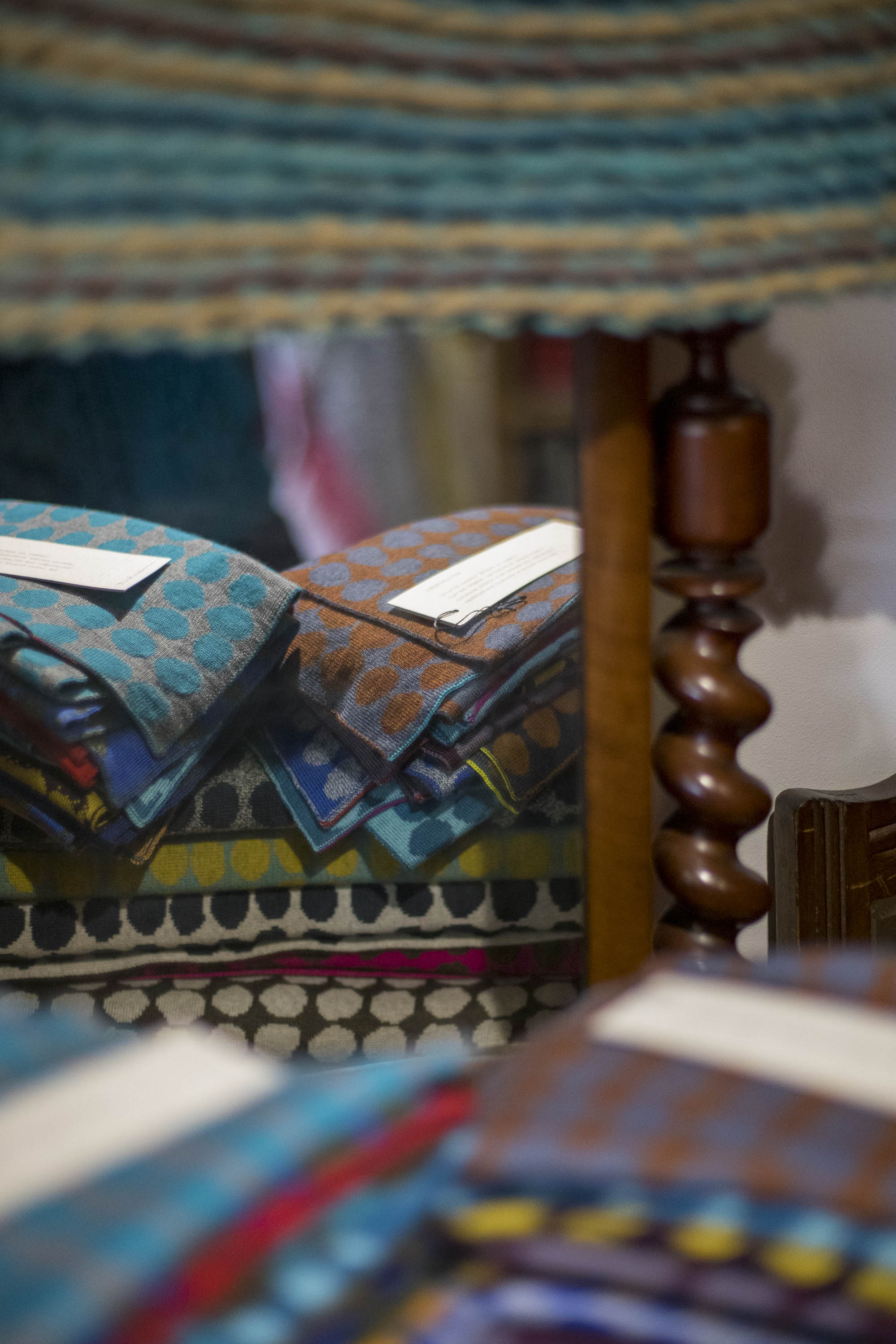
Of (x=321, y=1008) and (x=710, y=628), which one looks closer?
(x=710, y=628)

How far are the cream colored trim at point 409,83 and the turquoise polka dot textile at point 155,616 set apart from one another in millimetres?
350

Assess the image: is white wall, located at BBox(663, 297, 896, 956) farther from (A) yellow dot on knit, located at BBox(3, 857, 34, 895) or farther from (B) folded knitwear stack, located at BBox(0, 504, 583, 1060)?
(A) yellow dot on knit, located at BBox(3, 857, 34, 895)

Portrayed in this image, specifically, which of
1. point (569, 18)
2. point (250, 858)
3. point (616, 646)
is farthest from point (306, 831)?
point (569, 18)

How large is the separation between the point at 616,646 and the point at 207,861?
36cm

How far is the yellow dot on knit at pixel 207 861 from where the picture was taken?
74cm

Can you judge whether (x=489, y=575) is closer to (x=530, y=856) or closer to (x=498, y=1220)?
(x=530, y=856)

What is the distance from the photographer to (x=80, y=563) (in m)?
0.71

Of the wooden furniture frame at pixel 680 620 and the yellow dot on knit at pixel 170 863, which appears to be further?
the yellow dot on knit at pixel 170 863

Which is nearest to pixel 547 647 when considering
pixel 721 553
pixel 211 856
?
pixel 721 553

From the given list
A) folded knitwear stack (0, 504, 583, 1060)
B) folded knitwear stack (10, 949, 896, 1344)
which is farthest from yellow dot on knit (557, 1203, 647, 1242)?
folded knitwear stack (0, 504, 583, 1060)

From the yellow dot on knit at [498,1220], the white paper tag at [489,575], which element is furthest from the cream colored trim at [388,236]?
the yellow dot on knit at [498,1220]

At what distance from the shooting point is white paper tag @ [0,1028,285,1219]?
253 millimetres

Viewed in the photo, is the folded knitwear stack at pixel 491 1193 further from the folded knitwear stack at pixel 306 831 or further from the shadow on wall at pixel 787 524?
the shadow on wall at pixel 787 524

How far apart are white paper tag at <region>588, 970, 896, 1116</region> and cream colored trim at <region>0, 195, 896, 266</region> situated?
1.01 ft
